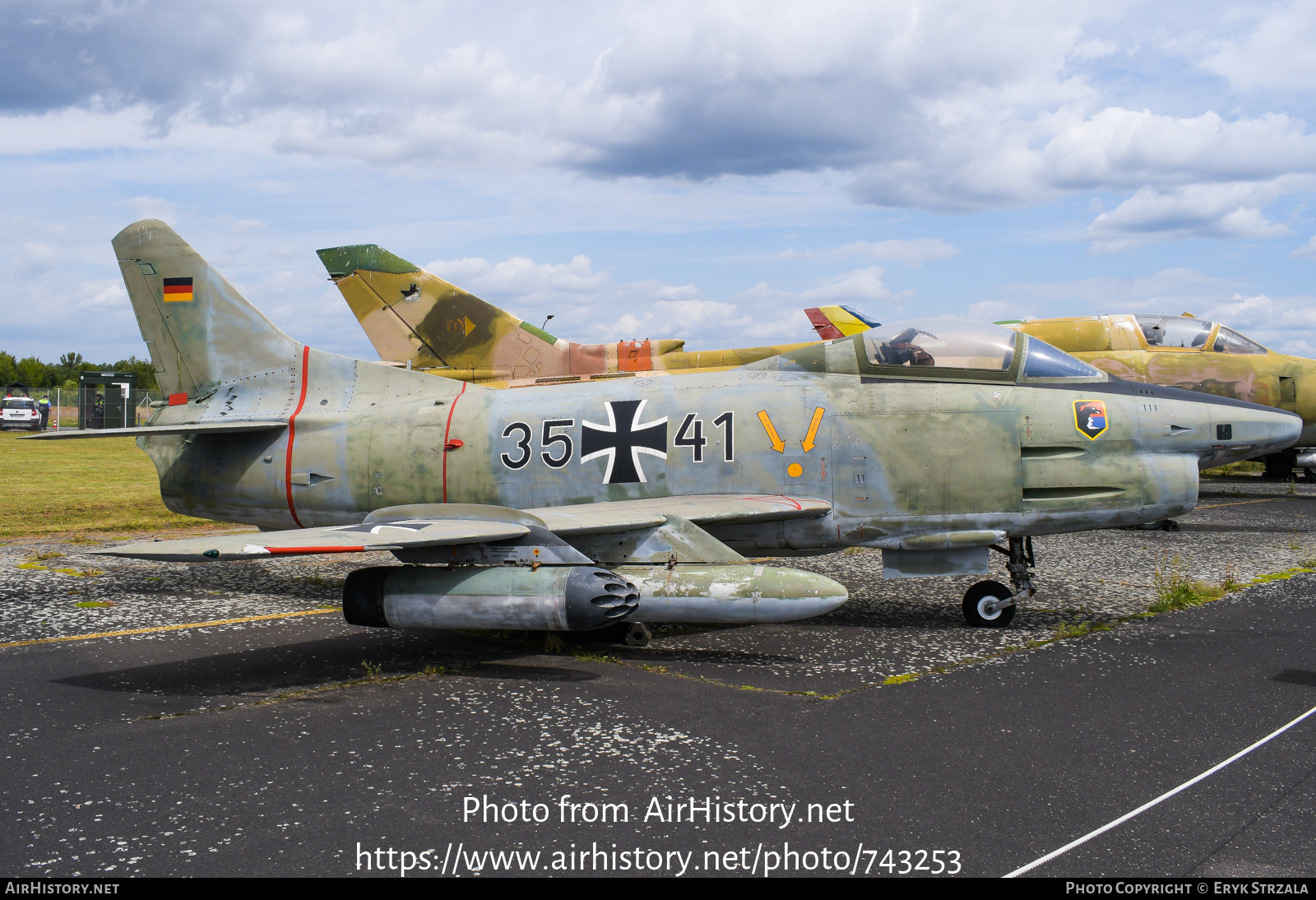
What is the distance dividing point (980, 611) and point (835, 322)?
17729mm

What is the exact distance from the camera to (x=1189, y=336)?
54.1 feet

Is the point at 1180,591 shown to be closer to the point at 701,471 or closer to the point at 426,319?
the point at 701,471

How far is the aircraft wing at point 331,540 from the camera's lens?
5.71m

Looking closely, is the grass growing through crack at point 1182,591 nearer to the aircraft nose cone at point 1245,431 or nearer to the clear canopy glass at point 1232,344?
the aircraft nose cone at point 1245,431

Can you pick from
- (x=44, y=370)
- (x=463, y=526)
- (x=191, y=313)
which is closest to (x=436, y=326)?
(x=191, y=313)

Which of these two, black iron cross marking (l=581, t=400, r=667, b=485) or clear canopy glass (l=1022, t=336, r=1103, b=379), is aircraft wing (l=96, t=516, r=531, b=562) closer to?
black iron cross marking (l=581, t=400, r=667, b=485)

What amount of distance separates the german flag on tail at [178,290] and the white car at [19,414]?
44.7 m

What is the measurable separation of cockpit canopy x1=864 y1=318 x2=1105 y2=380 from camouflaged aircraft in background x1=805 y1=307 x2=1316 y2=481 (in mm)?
8218

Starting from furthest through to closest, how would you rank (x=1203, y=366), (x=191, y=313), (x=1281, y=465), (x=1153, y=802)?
(x=1281, y=465), (x=1203, y=366), (x=191, y=313), (x=1153, y=802)

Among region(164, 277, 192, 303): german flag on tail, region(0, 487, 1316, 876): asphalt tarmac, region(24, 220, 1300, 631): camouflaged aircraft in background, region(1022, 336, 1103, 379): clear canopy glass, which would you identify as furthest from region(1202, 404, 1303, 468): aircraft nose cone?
region(164, 277, 192, 303): german flag on tail

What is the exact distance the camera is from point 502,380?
15344 mm

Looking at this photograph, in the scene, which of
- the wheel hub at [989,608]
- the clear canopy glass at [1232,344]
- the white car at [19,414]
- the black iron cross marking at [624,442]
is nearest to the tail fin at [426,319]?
the black iron cross marking at [624,442]

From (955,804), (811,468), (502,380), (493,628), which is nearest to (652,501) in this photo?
(811,468)

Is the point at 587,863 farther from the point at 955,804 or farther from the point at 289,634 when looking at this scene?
the point at 289,634
